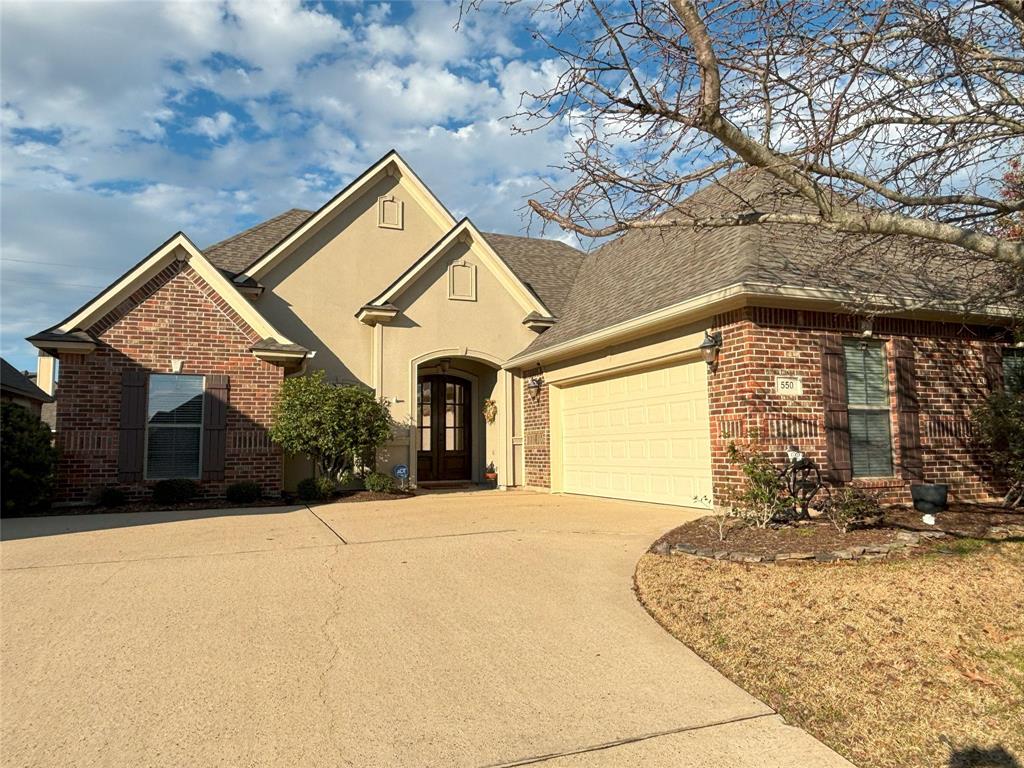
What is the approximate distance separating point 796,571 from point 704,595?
1.02m

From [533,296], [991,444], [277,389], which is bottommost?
[991,444]

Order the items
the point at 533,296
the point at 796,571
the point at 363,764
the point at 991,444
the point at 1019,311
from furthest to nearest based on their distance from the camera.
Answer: the point at 533,296, the point at 991,444, the point at 1019,311, the point at 796,571, the point at 363,764

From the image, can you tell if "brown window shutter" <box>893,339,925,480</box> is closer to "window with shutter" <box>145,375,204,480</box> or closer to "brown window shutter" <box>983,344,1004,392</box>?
"brown window shutter" <box>983,344,1004,392</box>

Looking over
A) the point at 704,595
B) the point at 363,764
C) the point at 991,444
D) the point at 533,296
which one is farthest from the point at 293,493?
the point at 991,444

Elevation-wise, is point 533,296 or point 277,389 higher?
point 533,296

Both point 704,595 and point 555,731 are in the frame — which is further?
point 704,595

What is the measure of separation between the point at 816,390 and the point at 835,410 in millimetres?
359

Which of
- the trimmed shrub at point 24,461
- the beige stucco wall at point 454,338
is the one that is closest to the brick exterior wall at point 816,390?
the beige stucco wall at point 454,338

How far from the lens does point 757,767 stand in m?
2.96

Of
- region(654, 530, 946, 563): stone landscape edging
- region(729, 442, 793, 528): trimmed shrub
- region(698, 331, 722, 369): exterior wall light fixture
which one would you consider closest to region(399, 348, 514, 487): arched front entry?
region(698, 331, 722, 369): exterior wall light fixture

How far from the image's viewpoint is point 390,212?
15.1 meters

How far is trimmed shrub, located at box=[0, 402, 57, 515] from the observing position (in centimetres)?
989

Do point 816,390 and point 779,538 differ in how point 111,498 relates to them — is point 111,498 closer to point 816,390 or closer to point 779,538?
point 779,538

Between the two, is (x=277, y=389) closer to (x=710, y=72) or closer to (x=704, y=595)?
(x=704, y=595)
